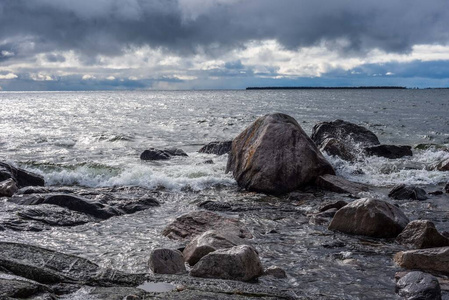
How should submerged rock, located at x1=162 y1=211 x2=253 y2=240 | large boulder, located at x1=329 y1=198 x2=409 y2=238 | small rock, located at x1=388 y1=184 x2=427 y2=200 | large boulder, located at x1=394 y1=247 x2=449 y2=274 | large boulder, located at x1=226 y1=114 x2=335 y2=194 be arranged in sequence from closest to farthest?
large boulder, located at x1=394 y1=247 x2=449 y2=274 < submerged rock, located at x1=162 y1=211 x2=253 y2=240 < large boulder, located at x1=329 y1=198 x2=409 y2=238 < small rock, located at x1=388 y1=184 x2=427 y2=200 < large boulder, located at x1=226 y1=114 x2=335 y2=194

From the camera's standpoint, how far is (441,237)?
7887mm

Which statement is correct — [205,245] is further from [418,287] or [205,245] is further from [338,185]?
[338,185]

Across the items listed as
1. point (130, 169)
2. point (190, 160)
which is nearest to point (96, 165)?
point (130, 169)

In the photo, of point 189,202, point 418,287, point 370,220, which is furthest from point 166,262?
point 189,202

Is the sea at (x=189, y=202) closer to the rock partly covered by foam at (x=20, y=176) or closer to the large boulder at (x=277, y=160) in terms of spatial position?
the large boulder at (x=277, y=160)

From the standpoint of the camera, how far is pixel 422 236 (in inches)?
315

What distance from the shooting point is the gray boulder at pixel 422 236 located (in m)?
7.91

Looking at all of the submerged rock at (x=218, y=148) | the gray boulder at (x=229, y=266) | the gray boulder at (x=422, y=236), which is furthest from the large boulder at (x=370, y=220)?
the submerged rock at (x=218, y=148)

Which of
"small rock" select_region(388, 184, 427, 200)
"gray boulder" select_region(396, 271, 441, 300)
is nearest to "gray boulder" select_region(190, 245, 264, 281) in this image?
"gray boulder" select_region(396, 271, 441, 300)

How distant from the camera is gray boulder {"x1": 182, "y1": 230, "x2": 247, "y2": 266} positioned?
698cm

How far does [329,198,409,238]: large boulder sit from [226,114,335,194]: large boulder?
381 cm

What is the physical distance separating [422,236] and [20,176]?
12376mm

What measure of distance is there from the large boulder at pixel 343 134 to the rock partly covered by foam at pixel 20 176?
43.5 feet

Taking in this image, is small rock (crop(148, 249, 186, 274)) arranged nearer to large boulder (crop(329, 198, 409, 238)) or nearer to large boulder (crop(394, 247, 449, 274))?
large boulder (crop(394, 247, 449, 274))
